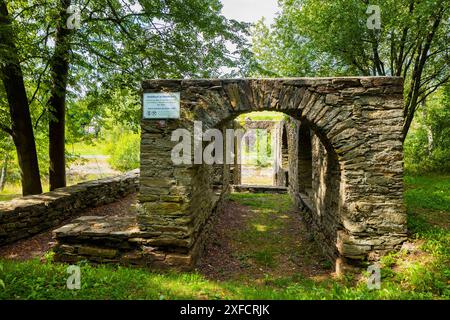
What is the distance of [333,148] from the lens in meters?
4.43

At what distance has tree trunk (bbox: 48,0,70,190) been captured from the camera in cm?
665

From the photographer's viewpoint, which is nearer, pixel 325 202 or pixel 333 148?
pixel 333 148

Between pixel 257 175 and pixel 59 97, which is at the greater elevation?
pixel 59 97

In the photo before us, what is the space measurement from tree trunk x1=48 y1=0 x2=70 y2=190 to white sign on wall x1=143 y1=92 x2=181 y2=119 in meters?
3.39

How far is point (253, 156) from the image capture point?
21938 mm

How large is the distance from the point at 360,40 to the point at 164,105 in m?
6.37

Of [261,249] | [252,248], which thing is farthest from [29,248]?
[261,249]

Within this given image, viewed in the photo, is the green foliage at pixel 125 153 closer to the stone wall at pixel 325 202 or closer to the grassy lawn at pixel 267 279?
the stone wall at pixel 325 202

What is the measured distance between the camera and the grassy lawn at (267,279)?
3232mm

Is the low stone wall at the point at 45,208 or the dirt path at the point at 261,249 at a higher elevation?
the low stone wall at the point at 45,208

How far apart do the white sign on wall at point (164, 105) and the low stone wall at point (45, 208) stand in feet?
11.2

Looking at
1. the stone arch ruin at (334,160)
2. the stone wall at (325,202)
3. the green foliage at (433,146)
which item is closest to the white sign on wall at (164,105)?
the stone arch ruin at (334,160)

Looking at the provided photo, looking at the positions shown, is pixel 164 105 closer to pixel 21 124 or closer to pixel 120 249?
pixel 120 249
